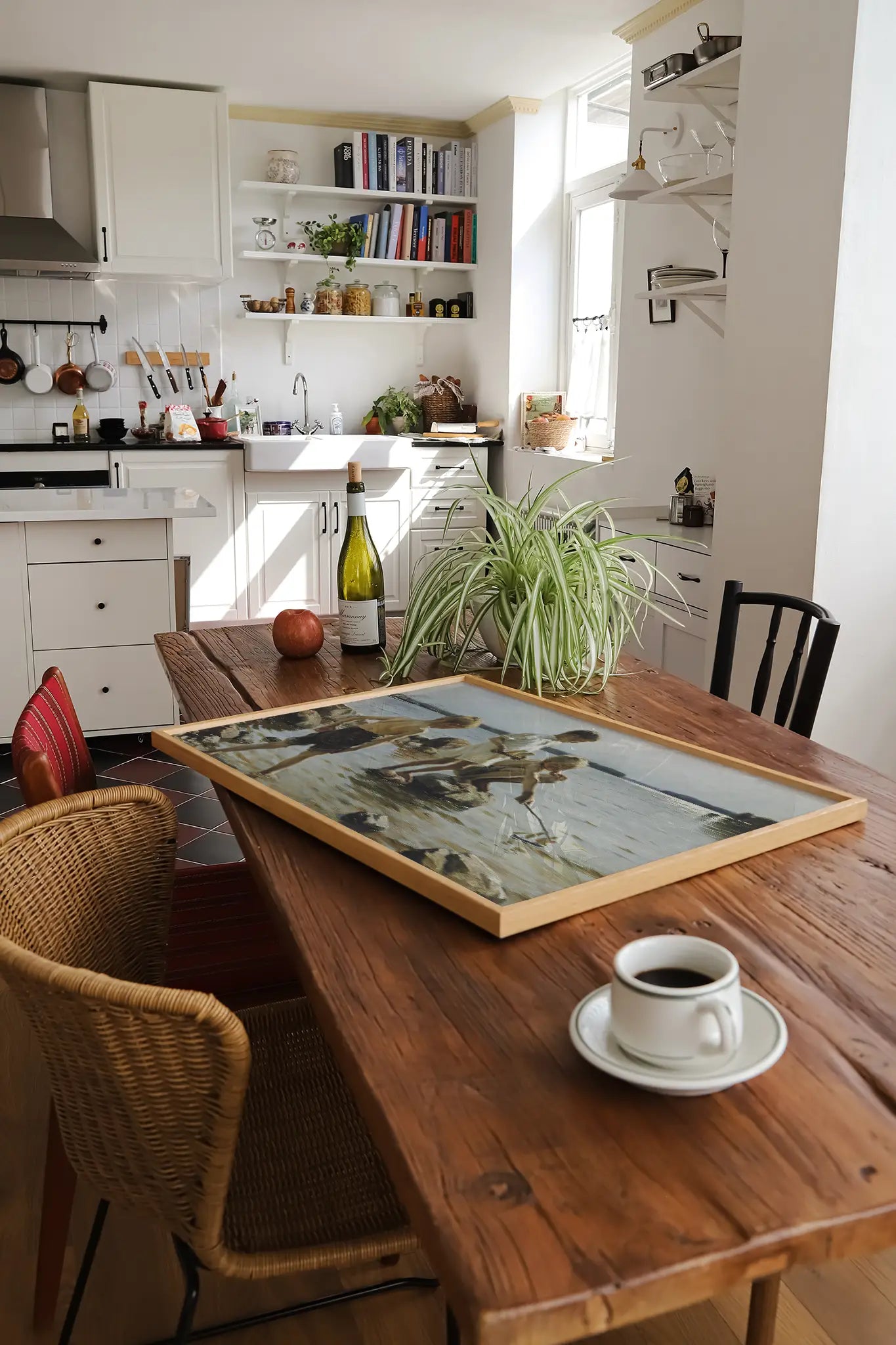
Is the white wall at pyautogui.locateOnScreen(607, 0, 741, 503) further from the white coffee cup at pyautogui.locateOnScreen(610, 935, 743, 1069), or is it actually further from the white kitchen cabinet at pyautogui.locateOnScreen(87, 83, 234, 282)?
the white coffee cup at pyautogui.locateOnScreen(610, 935, 743, 1069)

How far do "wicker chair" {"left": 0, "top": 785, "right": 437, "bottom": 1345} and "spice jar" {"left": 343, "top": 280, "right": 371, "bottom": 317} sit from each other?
527 centimetres

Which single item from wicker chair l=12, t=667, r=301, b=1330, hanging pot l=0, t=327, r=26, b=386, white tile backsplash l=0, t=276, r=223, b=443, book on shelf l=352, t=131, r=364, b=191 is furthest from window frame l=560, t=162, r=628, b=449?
wicker chair l=12, t=667, r=301, b=1330

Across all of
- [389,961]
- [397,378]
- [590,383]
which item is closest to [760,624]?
[389,961]

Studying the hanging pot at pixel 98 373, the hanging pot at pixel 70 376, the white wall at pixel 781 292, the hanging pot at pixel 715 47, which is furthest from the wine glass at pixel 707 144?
the hanging pot at pixel 70 376

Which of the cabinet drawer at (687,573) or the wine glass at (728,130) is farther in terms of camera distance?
the wine glass at (728,130)

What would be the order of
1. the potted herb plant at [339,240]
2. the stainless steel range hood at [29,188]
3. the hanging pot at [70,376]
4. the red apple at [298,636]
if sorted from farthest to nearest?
1. the potted herb plant at [339,240]
2. the hanging pot at [70,376]
3. the stainless steel range hood at [29,188]
4. the red apple at [298,636]

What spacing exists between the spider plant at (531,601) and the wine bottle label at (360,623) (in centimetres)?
14

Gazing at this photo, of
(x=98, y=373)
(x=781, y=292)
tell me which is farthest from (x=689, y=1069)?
(x=98, y=373)

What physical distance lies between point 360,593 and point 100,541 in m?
1.91

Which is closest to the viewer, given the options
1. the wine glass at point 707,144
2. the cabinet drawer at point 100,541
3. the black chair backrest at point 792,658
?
the black chair backrest at point 792,658

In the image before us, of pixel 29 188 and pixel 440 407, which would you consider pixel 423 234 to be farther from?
pixel 29 188

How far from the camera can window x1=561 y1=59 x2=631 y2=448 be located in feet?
18.3

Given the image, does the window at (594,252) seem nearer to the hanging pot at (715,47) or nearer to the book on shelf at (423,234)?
the book on shelf at (423,234)

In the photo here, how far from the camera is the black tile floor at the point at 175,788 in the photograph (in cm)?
318
